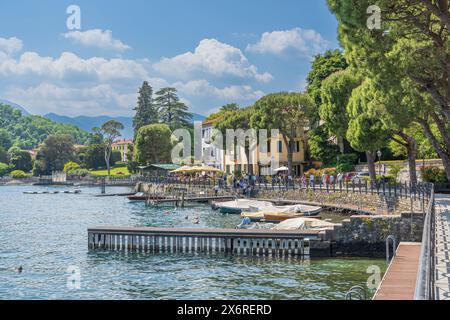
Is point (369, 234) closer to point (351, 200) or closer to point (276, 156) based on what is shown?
point (351, 200)

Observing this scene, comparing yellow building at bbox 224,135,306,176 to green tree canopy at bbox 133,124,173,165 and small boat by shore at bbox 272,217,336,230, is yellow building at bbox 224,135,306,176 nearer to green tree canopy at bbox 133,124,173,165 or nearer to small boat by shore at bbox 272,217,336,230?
green tree canopy at bbox 133,124,173,165

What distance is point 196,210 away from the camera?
64.4 meters

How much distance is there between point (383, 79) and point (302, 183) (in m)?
36.5

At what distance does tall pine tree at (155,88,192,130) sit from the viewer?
14950 cm

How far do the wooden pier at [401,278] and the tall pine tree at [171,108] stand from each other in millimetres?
125986

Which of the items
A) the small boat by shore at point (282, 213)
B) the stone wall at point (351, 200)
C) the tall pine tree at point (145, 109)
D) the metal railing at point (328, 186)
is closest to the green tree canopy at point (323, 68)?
the metal railing at point (328, 186)

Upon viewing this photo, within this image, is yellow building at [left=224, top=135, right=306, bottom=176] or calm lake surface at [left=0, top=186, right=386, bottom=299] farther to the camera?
yellow building at [left=224, top=135, right=306, bottom=176]

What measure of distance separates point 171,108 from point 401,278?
133895mm

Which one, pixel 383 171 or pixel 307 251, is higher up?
pixel 383 171

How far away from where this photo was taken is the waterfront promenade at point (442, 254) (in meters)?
14.7

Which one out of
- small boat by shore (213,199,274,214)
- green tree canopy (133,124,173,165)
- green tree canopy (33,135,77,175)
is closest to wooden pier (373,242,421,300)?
small boat by shore (213,199,274,214)

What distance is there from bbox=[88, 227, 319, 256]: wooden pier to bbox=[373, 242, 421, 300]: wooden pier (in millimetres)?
6723
